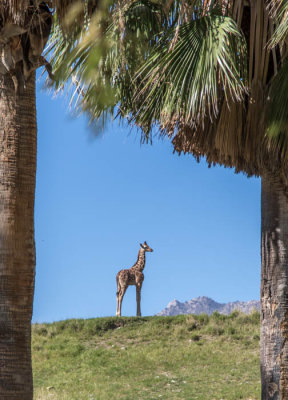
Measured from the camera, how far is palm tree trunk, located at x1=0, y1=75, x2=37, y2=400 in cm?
612

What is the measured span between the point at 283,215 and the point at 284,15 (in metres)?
3.34

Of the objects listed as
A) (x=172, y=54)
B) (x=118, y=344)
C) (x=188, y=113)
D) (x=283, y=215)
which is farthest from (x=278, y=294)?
(x=118, y=344)

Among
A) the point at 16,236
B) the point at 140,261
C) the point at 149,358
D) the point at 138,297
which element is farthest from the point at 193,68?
the point at 140,261

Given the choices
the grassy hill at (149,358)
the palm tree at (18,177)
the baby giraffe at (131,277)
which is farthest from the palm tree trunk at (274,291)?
the baby giraffe at (131,277)

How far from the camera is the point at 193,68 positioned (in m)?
8.73

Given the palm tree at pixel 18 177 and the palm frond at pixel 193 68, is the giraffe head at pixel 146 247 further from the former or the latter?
the palm tree at pixel 18 177

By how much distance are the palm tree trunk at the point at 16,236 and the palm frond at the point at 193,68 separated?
95.9 inches

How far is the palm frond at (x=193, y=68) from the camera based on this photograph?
8539mm

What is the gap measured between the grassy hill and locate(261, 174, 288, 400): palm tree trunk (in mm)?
3882

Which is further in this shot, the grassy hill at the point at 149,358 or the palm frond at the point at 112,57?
the grassy hill at the point at 149,358

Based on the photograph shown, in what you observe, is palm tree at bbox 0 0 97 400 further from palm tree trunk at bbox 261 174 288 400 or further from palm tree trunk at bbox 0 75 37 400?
palm tree trunk at bbox 261 174 288 400

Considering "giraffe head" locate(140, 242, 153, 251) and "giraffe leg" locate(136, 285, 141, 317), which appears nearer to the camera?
"giraffe leg" locate(136, 285, 141, 317)

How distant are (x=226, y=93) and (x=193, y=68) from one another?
778mm

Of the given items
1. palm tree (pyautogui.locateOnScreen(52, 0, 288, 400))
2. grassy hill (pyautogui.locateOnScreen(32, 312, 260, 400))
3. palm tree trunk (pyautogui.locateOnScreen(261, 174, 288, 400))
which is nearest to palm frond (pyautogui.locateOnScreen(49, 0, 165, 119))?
palm tree (pyautogui.locateOnScreen(52, 0, 288, 400))
